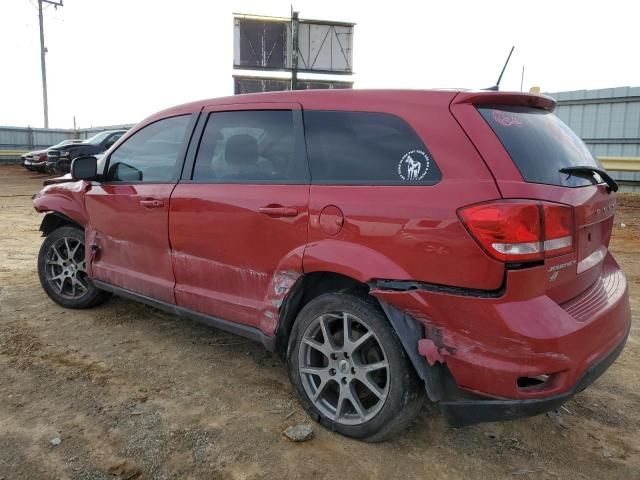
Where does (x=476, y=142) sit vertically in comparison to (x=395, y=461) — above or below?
above

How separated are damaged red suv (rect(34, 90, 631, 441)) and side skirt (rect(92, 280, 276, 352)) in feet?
0.06

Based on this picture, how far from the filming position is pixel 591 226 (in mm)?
2469

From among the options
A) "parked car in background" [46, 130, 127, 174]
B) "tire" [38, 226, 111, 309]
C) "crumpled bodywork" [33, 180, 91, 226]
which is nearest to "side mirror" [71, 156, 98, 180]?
"crumpled bodywork" [33, 180, 91, 226]

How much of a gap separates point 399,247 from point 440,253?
0.20 metres

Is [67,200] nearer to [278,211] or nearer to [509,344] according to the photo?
[278,211]

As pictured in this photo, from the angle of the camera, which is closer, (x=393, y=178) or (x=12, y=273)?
(x=393, y=178)

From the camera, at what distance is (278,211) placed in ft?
9.10

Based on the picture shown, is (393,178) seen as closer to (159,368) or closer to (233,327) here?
(233,327)

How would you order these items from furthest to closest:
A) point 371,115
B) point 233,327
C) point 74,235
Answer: point 74,235, point 233,327, point 371,115

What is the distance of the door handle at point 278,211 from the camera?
2.71 metres

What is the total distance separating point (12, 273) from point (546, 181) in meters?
5.73

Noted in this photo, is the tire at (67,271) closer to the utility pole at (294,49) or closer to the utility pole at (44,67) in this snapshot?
the utility pole at (294,49)

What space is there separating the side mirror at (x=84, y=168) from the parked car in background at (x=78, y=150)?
13.8 m

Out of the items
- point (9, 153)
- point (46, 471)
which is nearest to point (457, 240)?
point (46, 471)
